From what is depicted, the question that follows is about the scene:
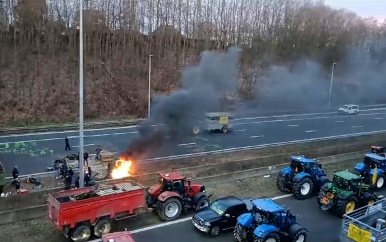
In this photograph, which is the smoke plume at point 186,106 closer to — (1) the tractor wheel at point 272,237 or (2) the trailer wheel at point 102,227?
(2) the trailer wheel at point 102,227

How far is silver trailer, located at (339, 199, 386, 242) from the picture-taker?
1266cm

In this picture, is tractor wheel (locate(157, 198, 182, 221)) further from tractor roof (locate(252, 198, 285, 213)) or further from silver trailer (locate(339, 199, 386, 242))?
silver trailer (locate(339, 199, 386, 242))

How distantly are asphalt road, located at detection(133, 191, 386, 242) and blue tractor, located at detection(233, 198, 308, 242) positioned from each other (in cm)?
98

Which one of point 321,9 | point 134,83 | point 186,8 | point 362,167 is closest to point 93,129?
point 134,83

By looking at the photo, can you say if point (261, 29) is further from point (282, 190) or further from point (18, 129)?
point (282, 190)

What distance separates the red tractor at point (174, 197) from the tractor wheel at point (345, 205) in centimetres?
585

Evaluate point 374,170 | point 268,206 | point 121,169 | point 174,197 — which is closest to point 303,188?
point 374,170

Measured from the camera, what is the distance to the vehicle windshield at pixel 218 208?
14953 mm

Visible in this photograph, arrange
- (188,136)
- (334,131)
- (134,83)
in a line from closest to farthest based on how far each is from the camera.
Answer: (188,136)
(334,131)
(134,83)

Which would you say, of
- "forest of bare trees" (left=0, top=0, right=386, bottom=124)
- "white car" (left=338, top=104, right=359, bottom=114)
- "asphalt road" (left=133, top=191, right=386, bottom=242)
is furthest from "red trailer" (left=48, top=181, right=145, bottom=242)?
"white car" (left=338, top=104, right=359, bottom=114)

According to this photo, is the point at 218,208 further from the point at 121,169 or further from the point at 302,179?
the point at 121,169

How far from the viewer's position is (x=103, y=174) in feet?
66.5

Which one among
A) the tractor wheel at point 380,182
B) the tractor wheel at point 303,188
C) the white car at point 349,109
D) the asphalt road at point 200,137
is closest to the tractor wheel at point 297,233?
the tractor wheel at point 303,188

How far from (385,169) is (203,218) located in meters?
11.9
